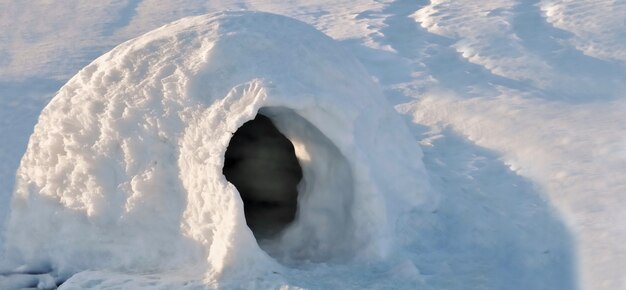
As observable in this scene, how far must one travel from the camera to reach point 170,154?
3971 millimetres

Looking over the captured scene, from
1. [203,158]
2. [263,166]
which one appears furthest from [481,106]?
[203,158]

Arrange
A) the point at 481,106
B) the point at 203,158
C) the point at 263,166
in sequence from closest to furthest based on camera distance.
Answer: the point at 203,158 → the point at 263,166 → the point at 481,106

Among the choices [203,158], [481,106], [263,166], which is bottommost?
[481,106]

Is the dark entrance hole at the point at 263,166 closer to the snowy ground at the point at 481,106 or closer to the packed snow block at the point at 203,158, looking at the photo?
the packed snow block at the point at 203,158

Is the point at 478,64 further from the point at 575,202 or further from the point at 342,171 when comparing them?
the point at 342,171

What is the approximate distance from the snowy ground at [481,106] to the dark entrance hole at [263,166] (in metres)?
0.90

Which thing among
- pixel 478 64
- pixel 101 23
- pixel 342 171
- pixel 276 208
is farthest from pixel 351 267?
pixel 101 23

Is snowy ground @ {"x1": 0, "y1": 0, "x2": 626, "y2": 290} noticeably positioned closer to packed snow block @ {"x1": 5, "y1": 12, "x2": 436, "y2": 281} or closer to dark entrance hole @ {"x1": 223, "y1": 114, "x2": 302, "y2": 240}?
packed snow block @ {"x1": 5, "y1": 12, "x2": 436, "y2": 281}

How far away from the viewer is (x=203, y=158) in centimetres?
382

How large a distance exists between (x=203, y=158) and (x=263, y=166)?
135cm

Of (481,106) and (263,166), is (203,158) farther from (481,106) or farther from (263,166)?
(481,106)

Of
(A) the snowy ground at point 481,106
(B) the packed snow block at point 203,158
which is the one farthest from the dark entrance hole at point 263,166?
(A) the snowy ground at point 481,106

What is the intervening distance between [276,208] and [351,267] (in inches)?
37.8

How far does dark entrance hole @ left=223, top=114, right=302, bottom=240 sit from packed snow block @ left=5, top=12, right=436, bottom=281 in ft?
1.50
